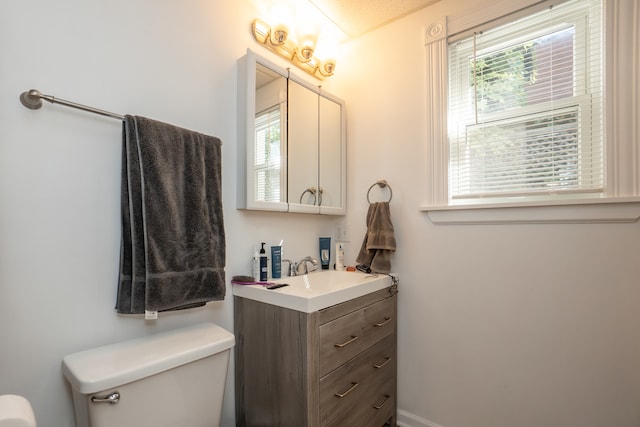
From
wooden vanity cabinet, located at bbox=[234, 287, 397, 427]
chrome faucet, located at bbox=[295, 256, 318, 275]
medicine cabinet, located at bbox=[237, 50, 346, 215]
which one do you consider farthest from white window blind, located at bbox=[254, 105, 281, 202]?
wooden vanity cabinet, located at bbox=[234, 287, 397, 427]

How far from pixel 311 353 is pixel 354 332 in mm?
294

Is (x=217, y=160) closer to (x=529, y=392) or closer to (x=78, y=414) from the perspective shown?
(x=78, y=414)

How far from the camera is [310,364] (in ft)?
3.78

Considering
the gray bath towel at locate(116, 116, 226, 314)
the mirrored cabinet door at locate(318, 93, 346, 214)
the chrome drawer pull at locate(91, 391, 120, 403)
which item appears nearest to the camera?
the chrome drawer pull at locate(91, 391, 120, 403)

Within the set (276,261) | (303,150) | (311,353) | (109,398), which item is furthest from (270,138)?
(109,398)

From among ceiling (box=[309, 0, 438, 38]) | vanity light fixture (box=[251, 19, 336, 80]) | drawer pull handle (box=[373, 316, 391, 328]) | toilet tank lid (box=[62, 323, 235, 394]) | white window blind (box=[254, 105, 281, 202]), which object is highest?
ceiling (box=[309, 0, 438, 38])

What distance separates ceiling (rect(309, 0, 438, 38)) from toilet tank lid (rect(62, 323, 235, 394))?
183cm

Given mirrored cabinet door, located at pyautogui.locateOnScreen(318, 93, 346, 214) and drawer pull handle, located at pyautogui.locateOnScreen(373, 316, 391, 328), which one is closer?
drawer pull handle, located at pyautogui.locateOnScreen(373, 316, 391, 328)

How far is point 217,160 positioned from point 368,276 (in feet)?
3.24

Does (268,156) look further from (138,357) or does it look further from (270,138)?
(138,357)

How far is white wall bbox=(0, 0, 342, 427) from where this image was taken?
884 millimetres

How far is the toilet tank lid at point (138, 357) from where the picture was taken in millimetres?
836

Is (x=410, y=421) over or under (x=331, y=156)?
under

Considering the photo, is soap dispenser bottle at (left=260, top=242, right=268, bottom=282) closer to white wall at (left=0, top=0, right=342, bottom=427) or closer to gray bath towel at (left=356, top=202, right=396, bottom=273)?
white wall at (left=0, top=0, right=342, bottom=427)
